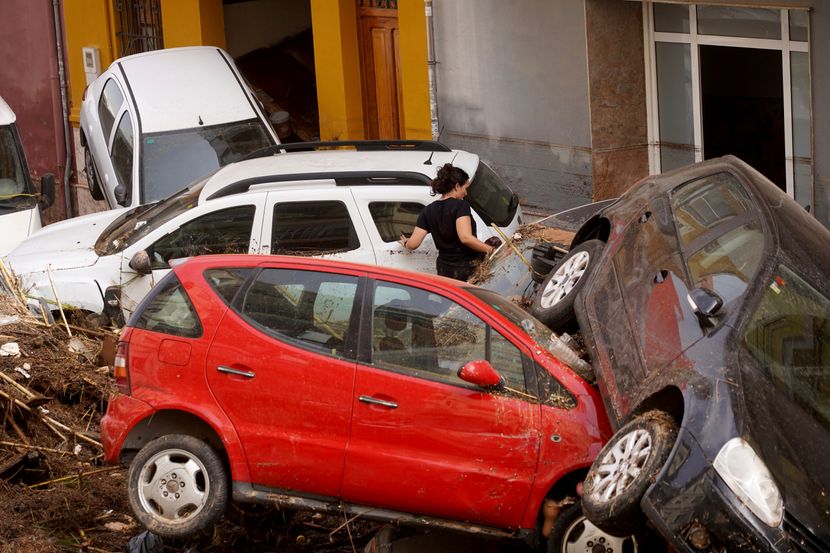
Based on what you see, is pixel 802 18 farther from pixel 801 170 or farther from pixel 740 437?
pixel 740 437

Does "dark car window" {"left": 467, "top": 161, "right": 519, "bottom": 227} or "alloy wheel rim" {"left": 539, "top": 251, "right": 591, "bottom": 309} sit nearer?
"alloy wheel rim" {"left": 539, "top": 251, "right": 591, "bottom": 309}

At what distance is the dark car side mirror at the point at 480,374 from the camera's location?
6711 mm

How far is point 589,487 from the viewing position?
6.20 meters

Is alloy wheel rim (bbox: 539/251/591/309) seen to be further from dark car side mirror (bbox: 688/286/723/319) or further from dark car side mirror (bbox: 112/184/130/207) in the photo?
dark car side mirror (bbox: 112/184/130/207)

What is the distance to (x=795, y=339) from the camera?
622cm

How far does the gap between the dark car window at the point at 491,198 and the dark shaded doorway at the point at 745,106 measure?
10.9ft

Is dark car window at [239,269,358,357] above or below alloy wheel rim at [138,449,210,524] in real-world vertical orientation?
above

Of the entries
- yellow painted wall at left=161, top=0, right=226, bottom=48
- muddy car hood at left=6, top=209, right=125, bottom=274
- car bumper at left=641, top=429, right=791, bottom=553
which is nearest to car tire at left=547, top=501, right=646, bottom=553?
car bumper at left=641, top=429, right=791, bottom=553

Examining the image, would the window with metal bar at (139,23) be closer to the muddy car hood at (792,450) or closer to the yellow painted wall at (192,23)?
the yellow painted wall at (192,23)

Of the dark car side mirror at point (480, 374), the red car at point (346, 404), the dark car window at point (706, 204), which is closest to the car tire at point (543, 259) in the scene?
the dark car window at point (706, 204)

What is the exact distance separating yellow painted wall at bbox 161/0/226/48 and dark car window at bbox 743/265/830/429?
51.2 ft

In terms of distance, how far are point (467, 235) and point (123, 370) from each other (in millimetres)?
3251

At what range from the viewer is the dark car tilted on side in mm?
5477

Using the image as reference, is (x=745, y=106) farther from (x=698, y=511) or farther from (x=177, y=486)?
(x=698, y=511)
